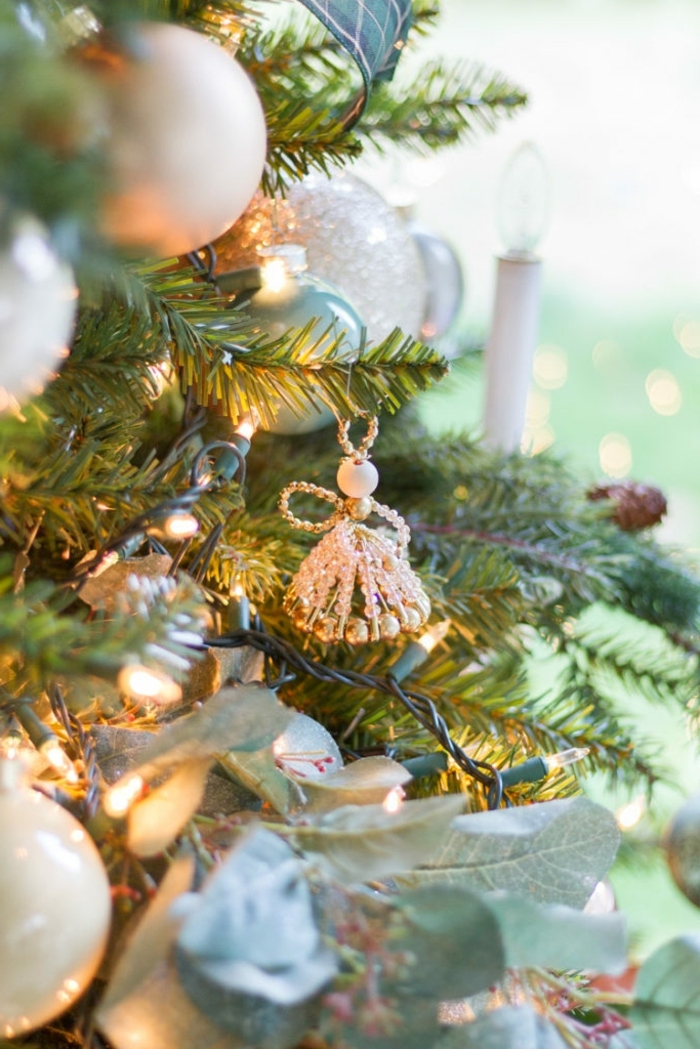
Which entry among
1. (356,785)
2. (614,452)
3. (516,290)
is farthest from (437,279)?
(614,452)

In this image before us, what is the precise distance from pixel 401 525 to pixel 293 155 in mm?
164

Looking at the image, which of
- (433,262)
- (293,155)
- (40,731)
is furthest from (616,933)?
(433,262)

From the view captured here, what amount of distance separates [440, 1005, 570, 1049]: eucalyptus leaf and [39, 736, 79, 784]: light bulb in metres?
0.13

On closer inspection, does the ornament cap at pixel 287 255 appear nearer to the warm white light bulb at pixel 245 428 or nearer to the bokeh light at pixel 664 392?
the warm white light bulb at pixel 245 428

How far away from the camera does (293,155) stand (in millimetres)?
411

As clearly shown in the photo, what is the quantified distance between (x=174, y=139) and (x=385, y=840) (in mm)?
199

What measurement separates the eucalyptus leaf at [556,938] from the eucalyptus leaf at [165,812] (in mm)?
82

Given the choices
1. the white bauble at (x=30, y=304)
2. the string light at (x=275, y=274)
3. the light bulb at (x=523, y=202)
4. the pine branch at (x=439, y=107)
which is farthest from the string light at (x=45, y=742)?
the light bulb at (x=523, y=202)

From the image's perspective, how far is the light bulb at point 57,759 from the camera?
11.1 inches

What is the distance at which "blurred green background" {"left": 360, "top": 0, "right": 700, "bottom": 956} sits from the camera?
1.36 meters

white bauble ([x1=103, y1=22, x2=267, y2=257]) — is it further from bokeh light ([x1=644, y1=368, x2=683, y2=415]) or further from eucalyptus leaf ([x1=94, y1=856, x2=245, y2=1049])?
bokeh light ([x1=644, y1=368, x2=683, y2=415])

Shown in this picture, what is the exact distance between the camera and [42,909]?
0.23 meters

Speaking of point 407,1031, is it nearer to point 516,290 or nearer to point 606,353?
point 516,290

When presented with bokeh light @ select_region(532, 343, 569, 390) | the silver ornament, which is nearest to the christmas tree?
the silver ornament
